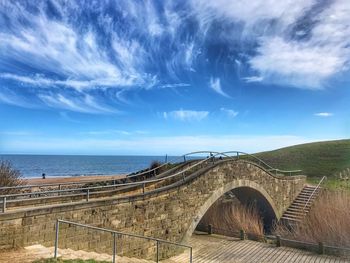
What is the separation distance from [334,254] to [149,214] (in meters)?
11.1

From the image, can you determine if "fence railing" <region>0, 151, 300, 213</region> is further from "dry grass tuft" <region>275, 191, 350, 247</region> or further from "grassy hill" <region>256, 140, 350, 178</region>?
"grassy hill" <region>256, 140, 350, 178</region>

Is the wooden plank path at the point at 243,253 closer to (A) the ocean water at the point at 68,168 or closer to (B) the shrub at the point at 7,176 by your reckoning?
(B) the shrub at the point at 7,176

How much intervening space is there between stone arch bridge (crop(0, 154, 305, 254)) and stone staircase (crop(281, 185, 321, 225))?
3.36 metres

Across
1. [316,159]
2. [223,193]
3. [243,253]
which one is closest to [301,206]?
[223,193]

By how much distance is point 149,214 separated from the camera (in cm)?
1447

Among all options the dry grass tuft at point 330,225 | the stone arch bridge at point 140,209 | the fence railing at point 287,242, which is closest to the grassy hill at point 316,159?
the dry grass tuft at point 330,225

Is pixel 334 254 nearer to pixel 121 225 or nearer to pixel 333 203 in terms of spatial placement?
pixel 333 203

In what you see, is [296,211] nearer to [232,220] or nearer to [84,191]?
[232,220]

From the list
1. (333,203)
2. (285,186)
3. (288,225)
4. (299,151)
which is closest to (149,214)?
(333,203)

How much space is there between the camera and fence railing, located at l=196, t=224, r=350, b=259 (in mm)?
17828

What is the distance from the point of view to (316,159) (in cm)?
4844

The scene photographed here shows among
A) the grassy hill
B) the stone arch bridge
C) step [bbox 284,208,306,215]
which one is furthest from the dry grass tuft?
the grassy hill

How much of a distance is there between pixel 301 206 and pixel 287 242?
10205mm

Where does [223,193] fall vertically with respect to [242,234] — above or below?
above
